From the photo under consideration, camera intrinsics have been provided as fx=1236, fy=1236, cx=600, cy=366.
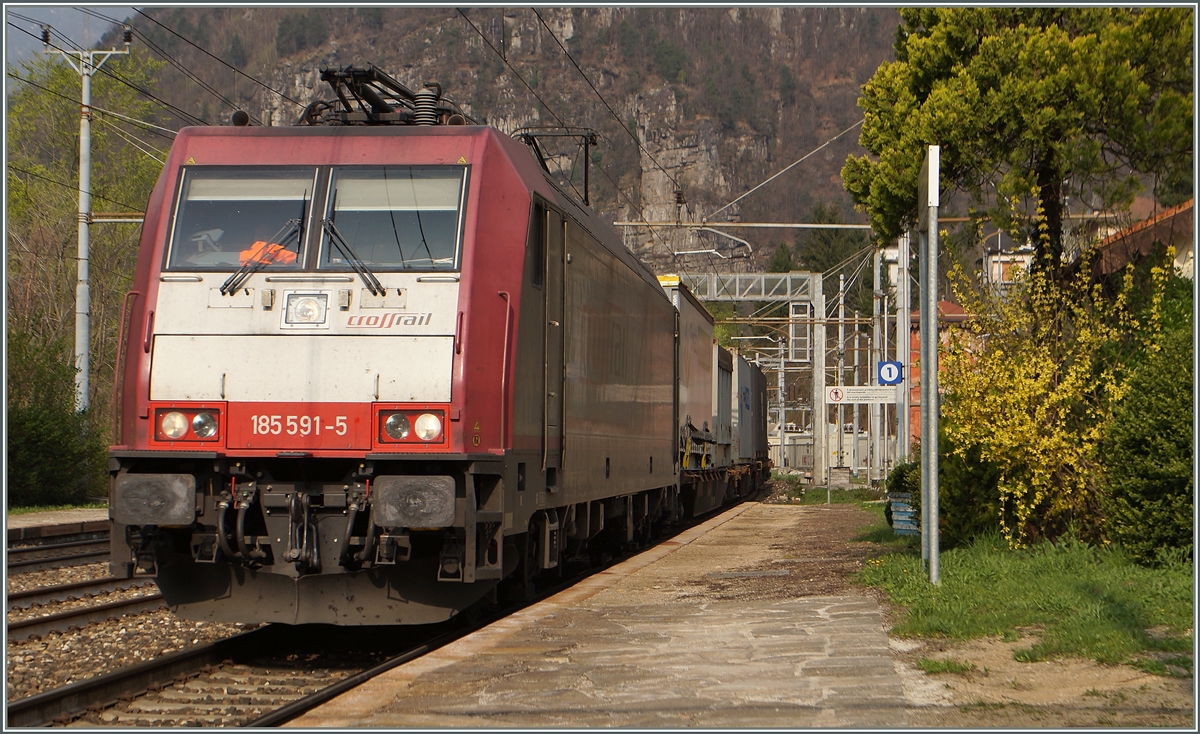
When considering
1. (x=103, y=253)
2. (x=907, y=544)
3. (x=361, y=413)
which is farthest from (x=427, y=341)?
(x=103, y=253)

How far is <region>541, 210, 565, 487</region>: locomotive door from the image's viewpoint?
9820 millimetres

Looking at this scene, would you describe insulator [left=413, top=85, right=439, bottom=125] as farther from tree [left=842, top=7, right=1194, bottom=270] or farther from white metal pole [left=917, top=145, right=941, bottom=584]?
tree [left=842, top=7, right=1194, bottom=270]

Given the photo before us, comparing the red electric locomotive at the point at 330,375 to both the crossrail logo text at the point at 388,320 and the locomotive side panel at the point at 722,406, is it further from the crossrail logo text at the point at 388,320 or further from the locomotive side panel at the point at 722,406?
the locomotive side panel at the point at 722,406

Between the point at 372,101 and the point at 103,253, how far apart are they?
28.4 metres

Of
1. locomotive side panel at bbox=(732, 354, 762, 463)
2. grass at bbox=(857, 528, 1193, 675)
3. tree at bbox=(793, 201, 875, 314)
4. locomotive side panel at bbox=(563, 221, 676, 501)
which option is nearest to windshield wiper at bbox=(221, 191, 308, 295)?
locomotive side panel at bbox=(563, 221, 676, 501)

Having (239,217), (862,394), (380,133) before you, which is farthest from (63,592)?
(862,394)

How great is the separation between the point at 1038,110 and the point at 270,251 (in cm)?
811

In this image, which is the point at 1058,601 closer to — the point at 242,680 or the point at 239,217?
the point at 242,680

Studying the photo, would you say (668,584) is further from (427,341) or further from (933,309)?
(427,341)

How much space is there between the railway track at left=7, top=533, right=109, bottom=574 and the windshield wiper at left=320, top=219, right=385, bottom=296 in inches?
315

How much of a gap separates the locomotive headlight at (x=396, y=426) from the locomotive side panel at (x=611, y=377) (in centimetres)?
245

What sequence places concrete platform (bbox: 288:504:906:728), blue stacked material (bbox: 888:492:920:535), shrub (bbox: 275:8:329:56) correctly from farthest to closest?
shrub (bbox: 275:8:329:56), blue stacked material (bbox: 888:492:920:535), concrete platform (bbox: 288:504:906:728)

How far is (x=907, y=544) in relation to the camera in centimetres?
1600

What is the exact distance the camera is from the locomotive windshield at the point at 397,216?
8.66 m
